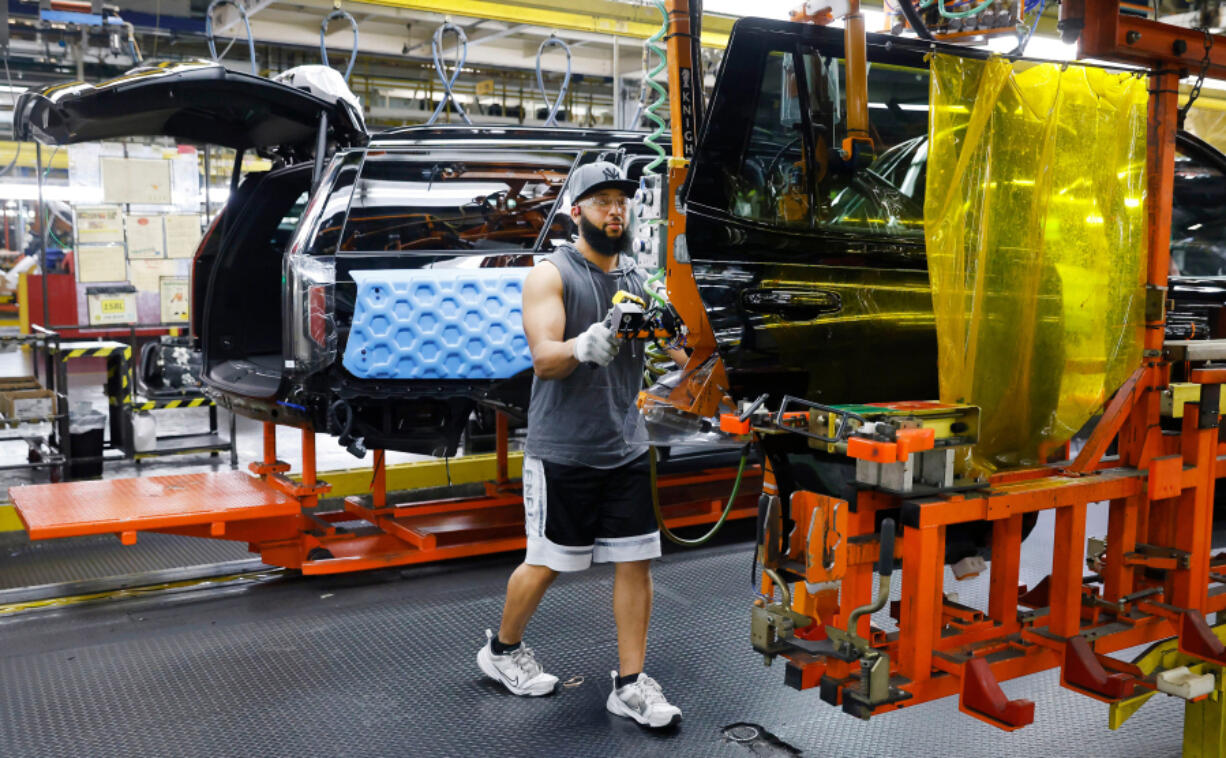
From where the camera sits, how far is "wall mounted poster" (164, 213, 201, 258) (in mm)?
9555

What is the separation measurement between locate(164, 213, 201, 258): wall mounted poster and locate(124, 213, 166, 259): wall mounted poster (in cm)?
7

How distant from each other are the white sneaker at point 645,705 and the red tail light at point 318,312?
6.64ft

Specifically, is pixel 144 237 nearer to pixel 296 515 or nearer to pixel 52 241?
pixel 52 241

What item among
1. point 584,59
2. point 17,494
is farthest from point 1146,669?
point 584,59

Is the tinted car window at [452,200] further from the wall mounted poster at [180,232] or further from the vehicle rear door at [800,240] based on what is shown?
the wall mounted poster at [180,232]

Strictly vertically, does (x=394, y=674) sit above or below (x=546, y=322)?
below

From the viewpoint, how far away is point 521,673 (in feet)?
11.3

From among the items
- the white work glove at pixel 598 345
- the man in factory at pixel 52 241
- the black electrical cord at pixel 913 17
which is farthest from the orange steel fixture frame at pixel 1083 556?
the man in factory at pixel 52 241

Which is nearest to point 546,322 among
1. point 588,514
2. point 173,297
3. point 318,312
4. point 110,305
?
point 588,514

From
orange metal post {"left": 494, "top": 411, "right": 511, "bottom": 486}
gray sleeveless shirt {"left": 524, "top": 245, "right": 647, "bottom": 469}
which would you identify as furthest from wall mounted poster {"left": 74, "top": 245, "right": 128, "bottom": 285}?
gray sleeveless shirt {"left": 524, "top": 245, "right": 647, "bottom": 469}

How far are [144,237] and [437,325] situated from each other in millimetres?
6243

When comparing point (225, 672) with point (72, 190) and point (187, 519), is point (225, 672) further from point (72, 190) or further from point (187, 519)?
point (72, 190)

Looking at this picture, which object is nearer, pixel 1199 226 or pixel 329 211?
pixel 329 211

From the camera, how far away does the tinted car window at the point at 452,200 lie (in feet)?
14.8
